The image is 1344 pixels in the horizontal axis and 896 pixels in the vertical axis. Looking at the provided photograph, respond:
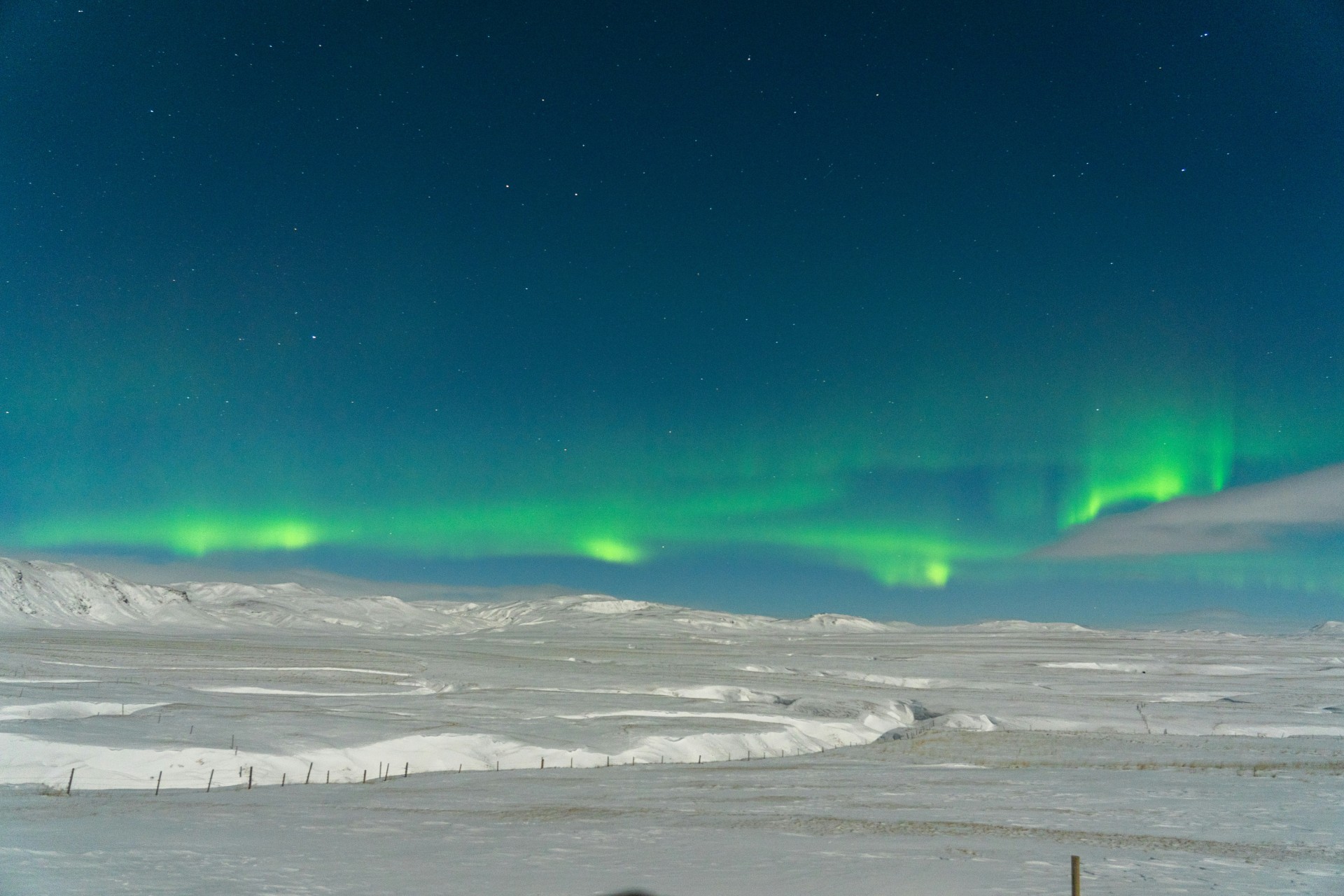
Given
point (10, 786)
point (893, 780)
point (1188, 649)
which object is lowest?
point (10, 786)

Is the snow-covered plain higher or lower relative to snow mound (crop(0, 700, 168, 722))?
higher

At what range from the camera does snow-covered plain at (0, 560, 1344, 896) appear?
17.0m

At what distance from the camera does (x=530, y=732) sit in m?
41.4

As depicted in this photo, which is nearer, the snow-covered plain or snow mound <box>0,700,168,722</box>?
the snow-covered plain

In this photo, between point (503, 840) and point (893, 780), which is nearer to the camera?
point (503, 840)

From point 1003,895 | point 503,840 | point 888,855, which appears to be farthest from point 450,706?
point 1003,895

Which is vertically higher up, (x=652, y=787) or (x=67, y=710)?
(x=652, y=787)

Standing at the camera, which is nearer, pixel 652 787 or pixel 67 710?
pixel 652 787

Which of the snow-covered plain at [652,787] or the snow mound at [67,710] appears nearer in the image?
the snow-covered plain at [652,787]

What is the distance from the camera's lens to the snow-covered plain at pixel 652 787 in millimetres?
16953

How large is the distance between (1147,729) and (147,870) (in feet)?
159

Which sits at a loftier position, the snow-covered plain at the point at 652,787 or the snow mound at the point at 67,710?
the snow-covered plain at the point at 652,787

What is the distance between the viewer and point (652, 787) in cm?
2938

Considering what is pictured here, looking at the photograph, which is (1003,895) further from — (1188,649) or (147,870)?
(1188,649)
